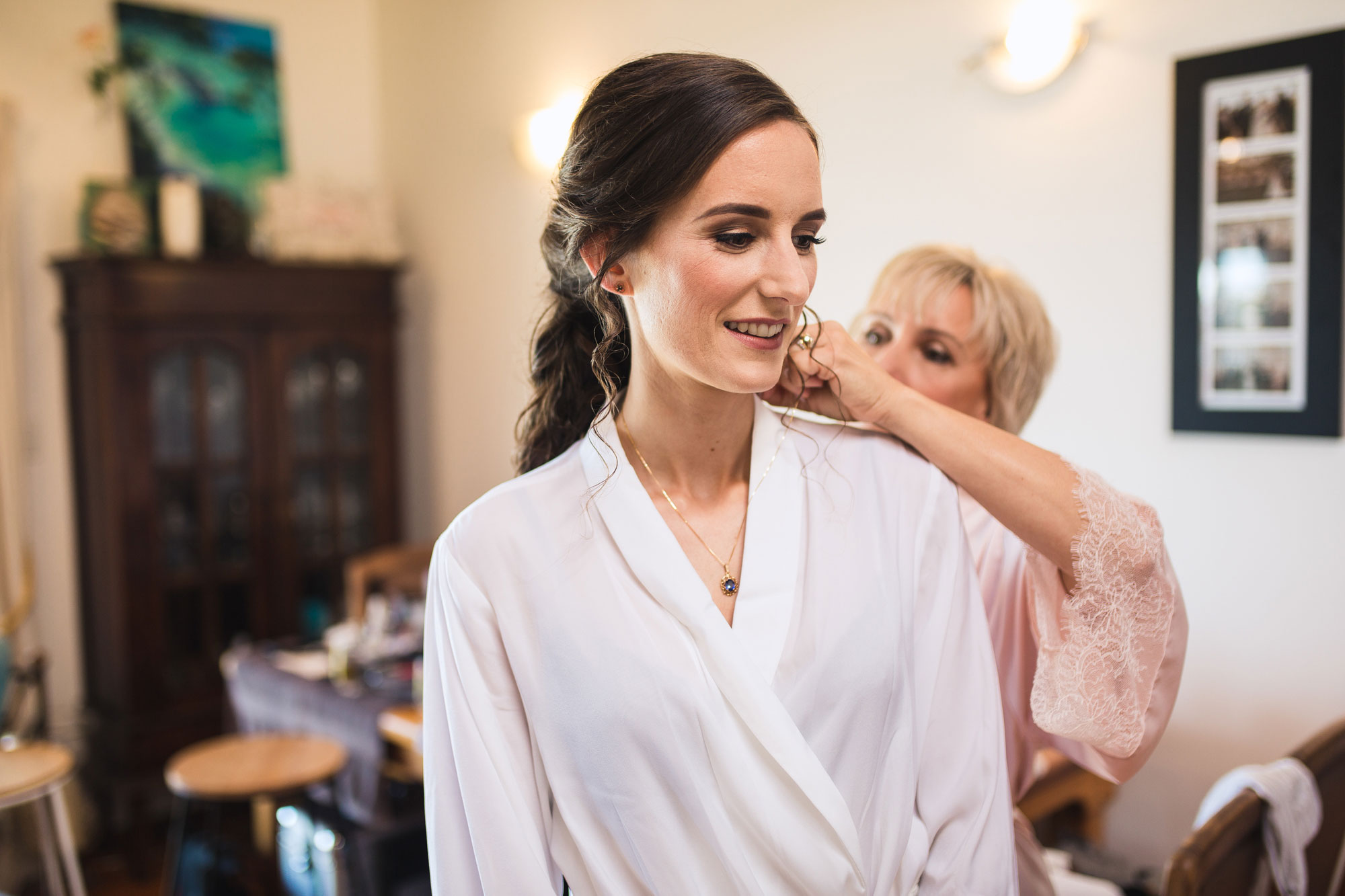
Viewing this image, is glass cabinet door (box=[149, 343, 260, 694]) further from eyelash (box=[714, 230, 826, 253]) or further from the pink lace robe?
the pink lace robe

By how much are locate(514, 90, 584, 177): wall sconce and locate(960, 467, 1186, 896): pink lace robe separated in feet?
9.24

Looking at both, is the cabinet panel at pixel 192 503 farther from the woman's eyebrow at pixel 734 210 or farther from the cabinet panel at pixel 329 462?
the woman's eyebrow at pixel 734 210

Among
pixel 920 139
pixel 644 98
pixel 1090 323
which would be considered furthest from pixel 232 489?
pixel 644 98

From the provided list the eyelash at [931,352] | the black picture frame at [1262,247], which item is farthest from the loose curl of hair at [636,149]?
the black picture frame at [1262,247]

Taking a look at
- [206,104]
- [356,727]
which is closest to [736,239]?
[356,727]

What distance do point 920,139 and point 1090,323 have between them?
71 centimetres

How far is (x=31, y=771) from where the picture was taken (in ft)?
8.87

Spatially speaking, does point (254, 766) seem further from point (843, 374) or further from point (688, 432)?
point (843, 374)

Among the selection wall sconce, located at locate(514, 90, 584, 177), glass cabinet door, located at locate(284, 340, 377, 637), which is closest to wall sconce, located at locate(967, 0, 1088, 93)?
wall sconce, located at locate(514, 90, 584, 177)

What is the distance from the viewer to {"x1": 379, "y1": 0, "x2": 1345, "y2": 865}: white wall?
2.12 metres

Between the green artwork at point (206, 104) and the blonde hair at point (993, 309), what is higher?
the green artwork at point (206, 104)

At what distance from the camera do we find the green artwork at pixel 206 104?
4.05m

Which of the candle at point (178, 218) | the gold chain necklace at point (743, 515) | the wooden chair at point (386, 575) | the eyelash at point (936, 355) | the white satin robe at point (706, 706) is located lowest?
the wooden chair at point (386, 575)

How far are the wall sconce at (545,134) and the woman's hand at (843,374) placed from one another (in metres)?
2.60
